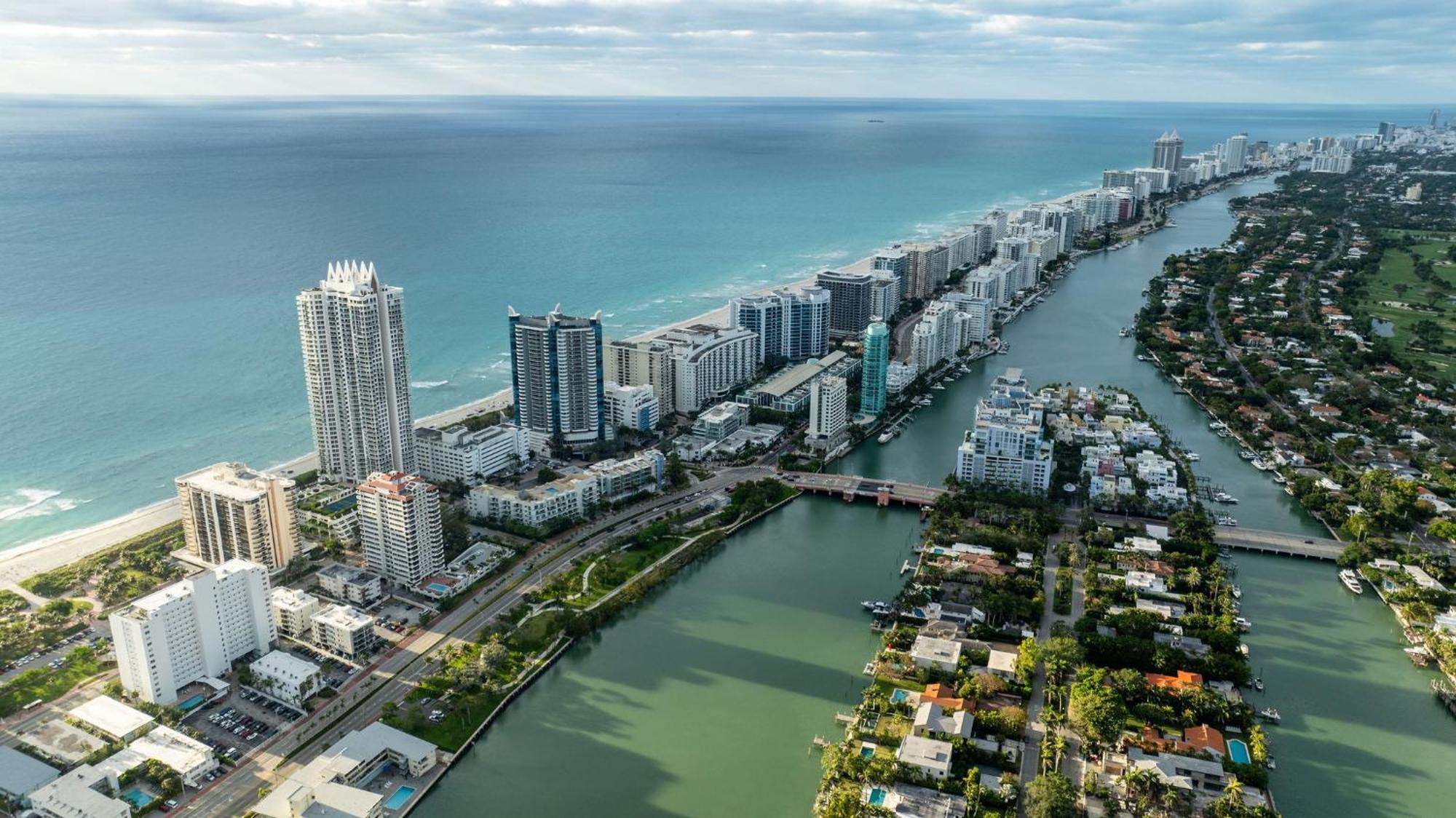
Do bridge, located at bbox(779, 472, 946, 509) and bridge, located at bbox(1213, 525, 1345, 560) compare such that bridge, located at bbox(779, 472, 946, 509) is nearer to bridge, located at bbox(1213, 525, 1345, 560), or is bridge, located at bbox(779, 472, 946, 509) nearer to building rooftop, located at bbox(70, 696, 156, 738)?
bridge, located at bbox(1213, 525, 1345, 560)

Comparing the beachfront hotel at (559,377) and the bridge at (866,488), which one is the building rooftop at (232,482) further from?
the bridge at (866,488)

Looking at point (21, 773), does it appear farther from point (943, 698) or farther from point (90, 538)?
point (943, 698)

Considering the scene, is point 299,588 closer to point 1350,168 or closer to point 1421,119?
point 1350,168

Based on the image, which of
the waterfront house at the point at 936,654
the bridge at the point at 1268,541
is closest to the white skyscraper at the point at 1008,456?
the bridge at the point at 1268,541

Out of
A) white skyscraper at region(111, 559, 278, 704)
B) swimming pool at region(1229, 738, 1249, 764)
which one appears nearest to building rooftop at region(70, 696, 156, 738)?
white skyscraper at region(111, 559, 278, 704)

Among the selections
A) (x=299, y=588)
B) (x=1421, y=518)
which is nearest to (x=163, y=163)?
(x=299, y=588)
